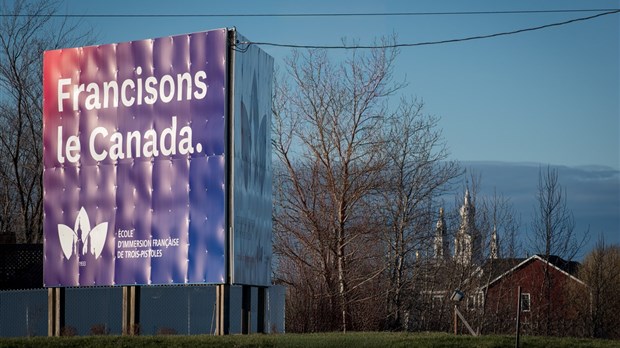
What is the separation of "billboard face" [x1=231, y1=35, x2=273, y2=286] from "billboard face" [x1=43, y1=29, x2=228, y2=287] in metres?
0.46

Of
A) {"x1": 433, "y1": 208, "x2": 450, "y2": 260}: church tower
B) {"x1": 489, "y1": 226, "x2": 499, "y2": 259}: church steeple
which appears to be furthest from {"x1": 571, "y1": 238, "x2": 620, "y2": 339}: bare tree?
{"x1": 433, "y1": 208, "x2": 450, "y2": 260}: church tower

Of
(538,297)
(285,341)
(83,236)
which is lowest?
(538,297)

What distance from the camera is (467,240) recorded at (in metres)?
51.0

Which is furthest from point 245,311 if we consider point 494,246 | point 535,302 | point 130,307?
point 535,302

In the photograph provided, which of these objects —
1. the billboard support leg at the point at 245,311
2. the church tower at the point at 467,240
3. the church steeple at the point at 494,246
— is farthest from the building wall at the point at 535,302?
the billboard support leg at the point at 245,311

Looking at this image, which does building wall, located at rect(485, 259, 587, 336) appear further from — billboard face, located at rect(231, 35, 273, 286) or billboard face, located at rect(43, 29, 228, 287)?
billboard face, located at rect(43, 29, 228, 287)

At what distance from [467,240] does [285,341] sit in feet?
98.7

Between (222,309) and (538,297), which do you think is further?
(538,297)

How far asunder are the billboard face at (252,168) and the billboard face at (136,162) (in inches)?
18.2

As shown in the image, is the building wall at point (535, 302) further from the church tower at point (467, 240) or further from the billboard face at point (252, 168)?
the billboard face at point (252, 168)

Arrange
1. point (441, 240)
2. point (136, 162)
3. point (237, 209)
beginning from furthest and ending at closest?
point (441, 240) → point (136, 162) → point (237, 209)

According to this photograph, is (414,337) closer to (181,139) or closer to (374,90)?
(181,139)

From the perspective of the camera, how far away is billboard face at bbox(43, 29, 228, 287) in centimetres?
2441

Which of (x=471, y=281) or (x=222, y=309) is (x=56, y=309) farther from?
(x=471, y=281)
